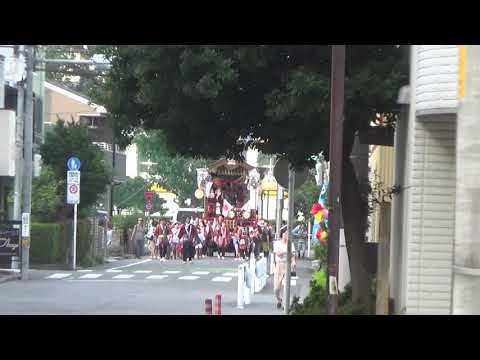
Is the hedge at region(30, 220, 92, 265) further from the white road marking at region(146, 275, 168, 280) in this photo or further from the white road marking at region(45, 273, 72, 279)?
the white road marking at region(146, 275, 168, 280)

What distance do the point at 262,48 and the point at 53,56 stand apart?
52548mm

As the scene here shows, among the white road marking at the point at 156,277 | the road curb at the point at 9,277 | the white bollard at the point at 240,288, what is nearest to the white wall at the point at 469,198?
the white bollard at the point at 240,288

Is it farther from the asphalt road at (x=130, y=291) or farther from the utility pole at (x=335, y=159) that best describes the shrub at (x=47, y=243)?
the utility pole at (x=335, y=159)

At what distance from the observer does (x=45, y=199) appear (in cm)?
3784

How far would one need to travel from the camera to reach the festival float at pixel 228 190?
54.9 metres

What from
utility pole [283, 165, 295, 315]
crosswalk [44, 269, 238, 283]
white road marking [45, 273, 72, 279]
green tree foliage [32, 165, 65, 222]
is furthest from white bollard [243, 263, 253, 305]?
green tree foliage [32, 165, 65, 222]

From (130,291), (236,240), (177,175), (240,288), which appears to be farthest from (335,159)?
(177,175)

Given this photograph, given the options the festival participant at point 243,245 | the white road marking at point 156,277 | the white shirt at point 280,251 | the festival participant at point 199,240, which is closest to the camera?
the white shirt at point 280,251

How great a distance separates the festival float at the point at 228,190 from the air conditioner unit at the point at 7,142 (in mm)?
17982

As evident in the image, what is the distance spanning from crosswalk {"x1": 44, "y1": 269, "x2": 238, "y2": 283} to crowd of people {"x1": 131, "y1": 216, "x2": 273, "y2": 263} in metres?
7.57

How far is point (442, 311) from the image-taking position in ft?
45.8

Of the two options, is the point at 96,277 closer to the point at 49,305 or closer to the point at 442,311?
the point at 49,305

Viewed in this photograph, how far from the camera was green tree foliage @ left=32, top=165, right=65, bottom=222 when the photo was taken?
3784cm
